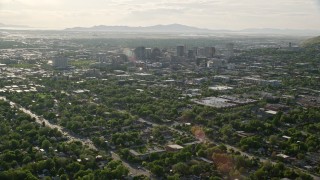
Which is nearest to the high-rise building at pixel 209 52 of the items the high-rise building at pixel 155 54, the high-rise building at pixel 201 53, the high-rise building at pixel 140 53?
the high-rise building at pixel 201 53

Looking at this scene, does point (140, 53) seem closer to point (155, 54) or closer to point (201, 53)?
point (155, 54)

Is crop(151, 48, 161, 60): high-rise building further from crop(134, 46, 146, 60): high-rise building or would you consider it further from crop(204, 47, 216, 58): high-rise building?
crop(204, 47, 216, 58): high-rise building

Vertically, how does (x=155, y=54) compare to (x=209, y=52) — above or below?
below

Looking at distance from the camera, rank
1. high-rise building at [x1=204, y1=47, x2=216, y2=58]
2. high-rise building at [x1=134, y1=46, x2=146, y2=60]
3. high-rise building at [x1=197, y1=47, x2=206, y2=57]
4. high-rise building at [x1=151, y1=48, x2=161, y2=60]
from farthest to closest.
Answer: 1. high-rise building at [x1=197, y1=47, x2=206, y2=57]
2. high-rise building at [x1=204, y1=47, x2=216, y2=58]
3. high-rise building at [x1=151, y1=48, x2=161, y2=60]
4. high-rise building at [x1=134, y1=46, x2=146, y2=60]

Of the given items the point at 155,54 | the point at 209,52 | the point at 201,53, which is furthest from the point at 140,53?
the point at 209,52

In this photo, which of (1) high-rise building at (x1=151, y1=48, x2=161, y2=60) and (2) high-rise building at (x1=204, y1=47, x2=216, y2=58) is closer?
(1) high-rise building at (x1=151, y1=48, x2=161, y2=60)

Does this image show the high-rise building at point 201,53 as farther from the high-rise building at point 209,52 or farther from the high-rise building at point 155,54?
the high-rise building at point 155,54

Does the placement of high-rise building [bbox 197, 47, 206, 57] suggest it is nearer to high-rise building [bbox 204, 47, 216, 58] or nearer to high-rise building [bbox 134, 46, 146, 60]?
high-rise building [bbox 204, 47, 216, 58]

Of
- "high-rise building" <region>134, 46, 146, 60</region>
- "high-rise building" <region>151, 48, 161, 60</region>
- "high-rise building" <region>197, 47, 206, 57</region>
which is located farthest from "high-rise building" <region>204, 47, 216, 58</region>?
"high-rise building" <region>134, 46, 146, 60</region>

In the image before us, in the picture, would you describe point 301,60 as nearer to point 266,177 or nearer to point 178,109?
point 178,109

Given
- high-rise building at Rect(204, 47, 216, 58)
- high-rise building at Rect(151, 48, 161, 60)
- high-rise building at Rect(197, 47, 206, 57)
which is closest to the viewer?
high-rise building at Rect(151, 48, 161, 60)

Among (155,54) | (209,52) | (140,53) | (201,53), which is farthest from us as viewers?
Result: (201,53)
